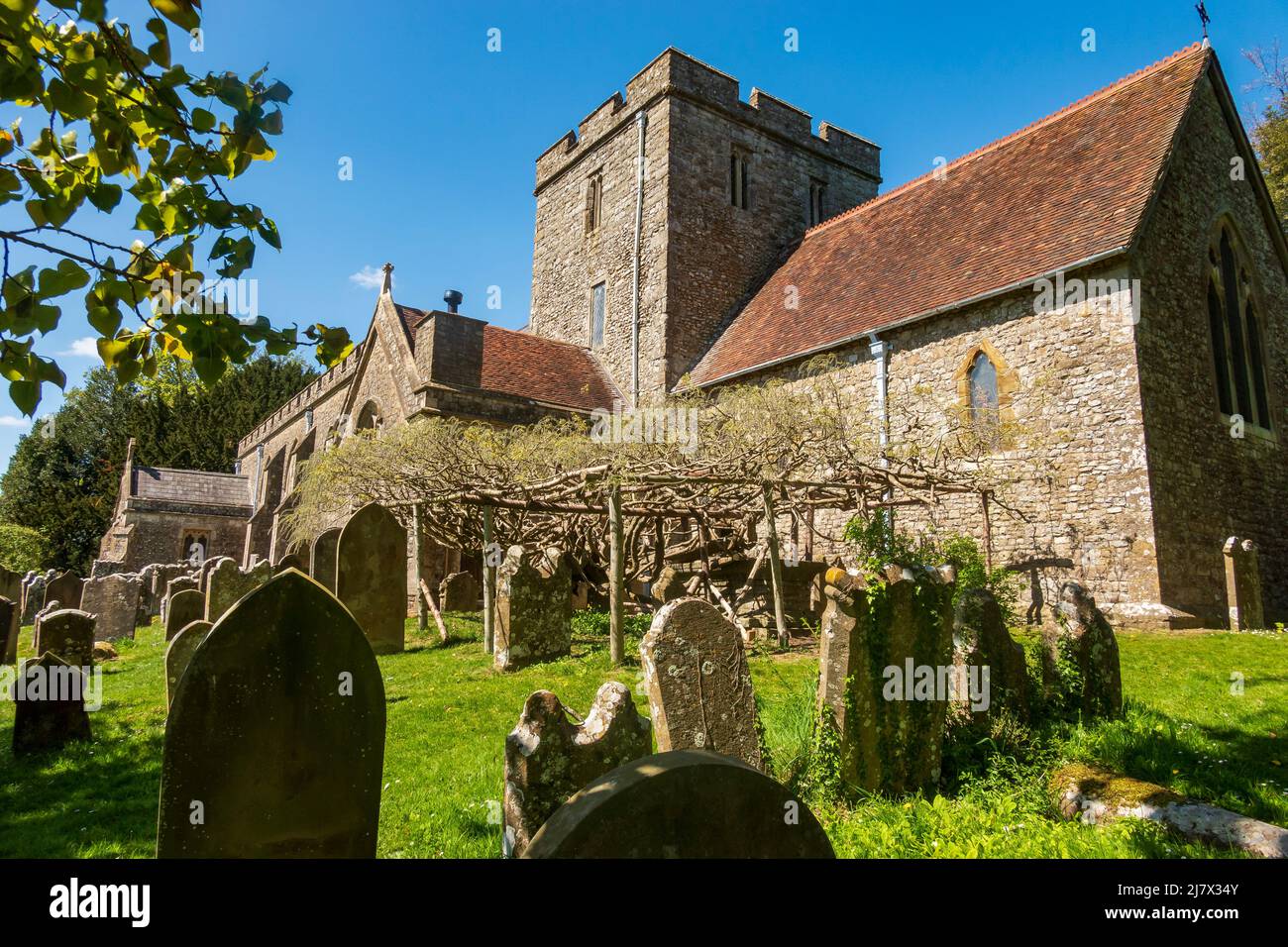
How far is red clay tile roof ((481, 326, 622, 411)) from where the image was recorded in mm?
18844

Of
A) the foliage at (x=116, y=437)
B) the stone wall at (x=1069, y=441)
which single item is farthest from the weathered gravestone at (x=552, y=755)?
the foliage at (x=116, y=437)

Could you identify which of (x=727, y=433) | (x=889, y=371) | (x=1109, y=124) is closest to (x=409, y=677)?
(x=727, y=433)

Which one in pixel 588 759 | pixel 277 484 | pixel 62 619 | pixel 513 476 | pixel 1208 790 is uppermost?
pixel 277 484

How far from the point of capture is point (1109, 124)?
571 inches

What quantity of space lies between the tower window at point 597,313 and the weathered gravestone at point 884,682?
18.4 metres

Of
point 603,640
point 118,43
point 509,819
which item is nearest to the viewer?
point 118,43

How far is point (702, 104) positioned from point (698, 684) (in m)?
20.7

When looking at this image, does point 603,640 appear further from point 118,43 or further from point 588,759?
point 118,43

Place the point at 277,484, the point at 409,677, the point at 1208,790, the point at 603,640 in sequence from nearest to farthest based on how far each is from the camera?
1. the point at 1208,790
2. the point at 409,677
3. the point at 603,640
4. the point at 277,484

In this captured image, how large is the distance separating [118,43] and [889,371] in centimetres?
1340

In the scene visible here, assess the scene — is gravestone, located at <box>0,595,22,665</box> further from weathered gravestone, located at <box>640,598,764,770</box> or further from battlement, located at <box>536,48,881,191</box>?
battlement, located at <box>536,48,881,191</box>

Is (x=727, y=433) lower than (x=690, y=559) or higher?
higher

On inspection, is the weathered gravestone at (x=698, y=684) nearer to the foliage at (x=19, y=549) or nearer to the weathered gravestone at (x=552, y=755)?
the weathered gravestone at (x=552, y=755)

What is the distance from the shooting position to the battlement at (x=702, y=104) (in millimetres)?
21141
